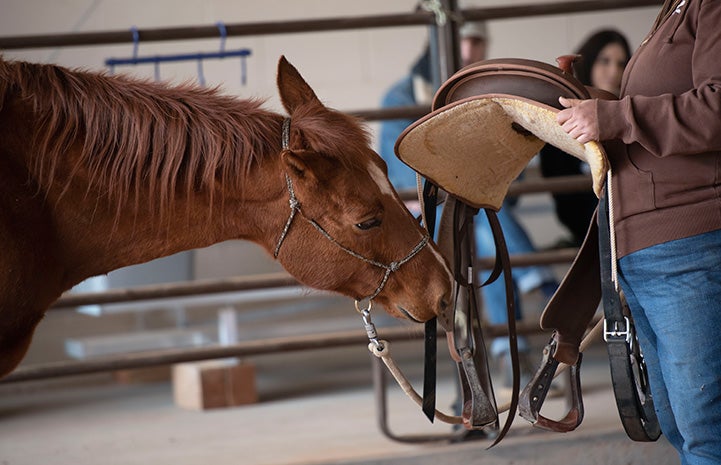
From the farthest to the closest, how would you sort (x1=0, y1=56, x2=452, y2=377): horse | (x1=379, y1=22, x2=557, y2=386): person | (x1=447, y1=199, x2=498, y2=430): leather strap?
(x1=379, y1=22, x2=557, y2=386): person
(x1=447, y1=199, x2=498, y2=430): leather strap
(x1=0, y1=56, x2=452, y2=377): horse

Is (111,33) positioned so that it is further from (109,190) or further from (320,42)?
(320,42)

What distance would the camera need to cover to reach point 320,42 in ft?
16.8

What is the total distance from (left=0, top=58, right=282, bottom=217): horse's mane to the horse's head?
9cm

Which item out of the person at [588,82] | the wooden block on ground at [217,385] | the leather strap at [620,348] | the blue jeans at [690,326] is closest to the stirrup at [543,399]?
the leather strap at [620,348]

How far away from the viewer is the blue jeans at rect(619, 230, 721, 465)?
1504 mm

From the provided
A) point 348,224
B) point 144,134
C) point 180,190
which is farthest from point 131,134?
point 348,224

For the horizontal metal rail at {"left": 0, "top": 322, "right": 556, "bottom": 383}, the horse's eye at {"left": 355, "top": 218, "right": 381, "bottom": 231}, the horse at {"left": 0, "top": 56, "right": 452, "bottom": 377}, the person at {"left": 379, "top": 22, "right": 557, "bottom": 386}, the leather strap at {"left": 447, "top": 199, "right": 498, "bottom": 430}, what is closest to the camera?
the horse at {"left": 0, "top": 56, "right": 452, "bottom": 377}

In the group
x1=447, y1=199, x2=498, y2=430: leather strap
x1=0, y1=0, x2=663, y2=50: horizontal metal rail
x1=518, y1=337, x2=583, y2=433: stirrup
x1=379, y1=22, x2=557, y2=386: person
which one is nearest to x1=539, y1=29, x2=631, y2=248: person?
x1=379, y1=22, x2=557, y2=386: person

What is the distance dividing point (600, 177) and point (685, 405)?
43 cm

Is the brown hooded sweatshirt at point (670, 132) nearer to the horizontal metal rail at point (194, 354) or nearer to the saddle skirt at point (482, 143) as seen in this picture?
the saddle skirt at point (482, 143)

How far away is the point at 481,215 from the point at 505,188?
1.51m

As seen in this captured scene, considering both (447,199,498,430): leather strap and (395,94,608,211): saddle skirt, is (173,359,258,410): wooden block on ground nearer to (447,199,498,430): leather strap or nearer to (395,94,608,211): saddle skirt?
(447,199,498,430): leather strap

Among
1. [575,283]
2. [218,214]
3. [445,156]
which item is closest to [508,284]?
[575,283]

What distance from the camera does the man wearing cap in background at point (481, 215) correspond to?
3369 millimetres
